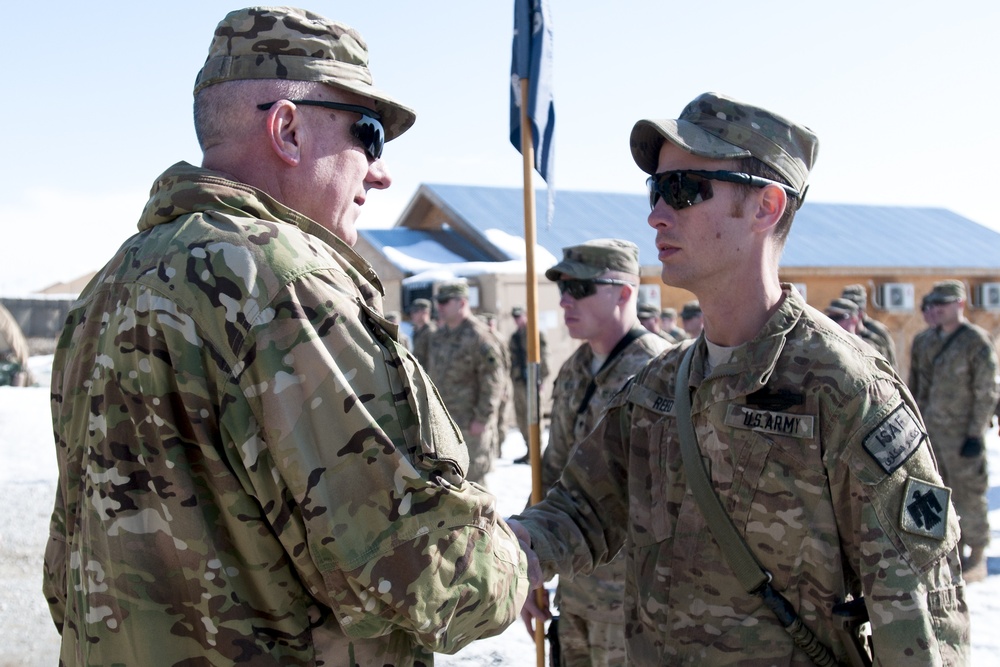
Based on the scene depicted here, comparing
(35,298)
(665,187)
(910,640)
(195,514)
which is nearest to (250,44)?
(195,514)

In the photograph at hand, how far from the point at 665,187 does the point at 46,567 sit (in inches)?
80.2

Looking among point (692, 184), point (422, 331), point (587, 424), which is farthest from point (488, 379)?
point (692, 184)

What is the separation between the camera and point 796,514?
2221 mm

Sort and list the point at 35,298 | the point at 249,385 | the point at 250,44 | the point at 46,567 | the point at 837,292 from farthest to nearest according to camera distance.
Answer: the point at 35,298 < the point at 837,292 < the point at 46,567 < the point at 250,44 < the point at 249,385

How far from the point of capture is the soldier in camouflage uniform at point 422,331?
12062 millimetres

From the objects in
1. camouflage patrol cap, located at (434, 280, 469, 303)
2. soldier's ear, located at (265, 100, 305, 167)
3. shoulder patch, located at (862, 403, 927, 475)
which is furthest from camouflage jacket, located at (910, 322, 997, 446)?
soldier's ear, located at (265, 100, 305, 167)

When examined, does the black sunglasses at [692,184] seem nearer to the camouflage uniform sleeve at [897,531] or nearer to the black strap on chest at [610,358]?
the camouflage uniform sleeve at [897,531]

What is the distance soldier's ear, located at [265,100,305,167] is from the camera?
6.39 ft

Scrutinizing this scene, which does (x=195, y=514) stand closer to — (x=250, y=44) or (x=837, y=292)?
(x=250, y=44)

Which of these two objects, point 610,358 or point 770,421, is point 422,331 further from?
point 770,421

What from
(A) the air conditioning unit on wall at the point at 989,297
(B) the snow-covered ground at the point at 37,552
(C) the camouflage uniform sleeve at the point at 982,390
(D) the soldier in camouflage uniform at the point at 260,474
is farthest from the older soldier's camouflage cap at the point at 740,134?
(A) the air conditioning unit on wall at the point at 989,297

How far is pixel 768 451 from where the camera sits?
2.27 metres

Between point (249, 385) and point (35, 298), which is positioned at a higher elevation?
point (249, 385)

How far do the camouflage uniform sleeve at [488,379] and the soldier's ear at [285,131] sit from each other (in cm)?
718
